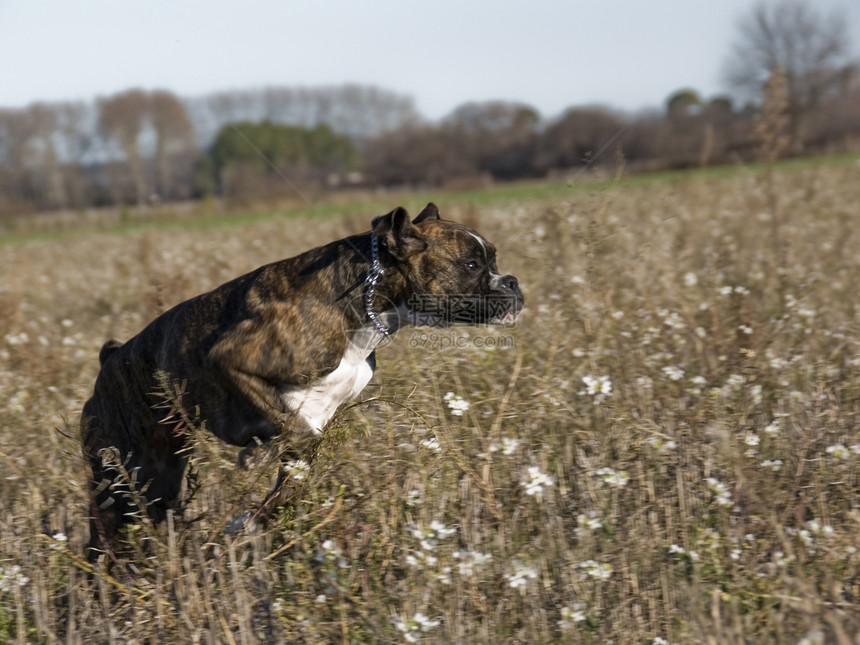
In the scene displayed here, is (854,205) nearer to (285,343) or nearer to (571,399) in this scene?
(571,399)

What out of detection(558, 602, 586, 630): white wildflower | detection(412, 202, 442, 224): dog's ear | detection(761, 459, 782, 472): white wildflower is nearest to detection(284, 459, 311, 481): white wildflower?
detection(558, 602, 586, 630): white wildflower

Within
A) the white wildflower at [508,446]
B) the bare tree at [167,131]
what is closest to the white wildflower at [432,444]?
the white wildflower at [508,446]

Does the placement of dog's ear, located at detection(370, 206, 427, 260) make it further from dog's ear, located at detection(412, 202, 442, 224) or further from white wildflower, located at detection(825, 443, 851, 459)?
white wildflower, located at detection(825, 443, 851, 459)

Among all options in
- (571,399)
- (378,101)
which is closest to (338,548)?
(571,399)

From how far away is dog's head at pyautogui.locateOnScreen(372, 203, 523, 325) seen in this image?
160 inches

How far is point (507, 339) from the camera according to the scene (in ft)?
19.0

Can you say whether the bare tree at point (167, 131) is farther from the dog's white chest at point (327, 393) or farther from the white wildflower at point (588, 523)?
the white wildflower at point (588, 523)

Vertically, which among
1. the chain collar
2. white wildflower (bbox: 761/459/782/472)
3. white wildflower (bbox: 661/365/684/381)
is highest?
the chain collar

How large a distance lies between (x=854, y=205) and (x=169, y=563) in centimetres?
1223

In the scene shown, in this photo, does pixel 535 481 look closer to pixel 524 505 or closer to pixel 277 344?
pixel 524 505

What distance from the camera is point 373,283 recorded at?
401cm

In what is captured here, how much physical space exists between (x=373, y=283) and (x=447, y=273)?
1.36 ft

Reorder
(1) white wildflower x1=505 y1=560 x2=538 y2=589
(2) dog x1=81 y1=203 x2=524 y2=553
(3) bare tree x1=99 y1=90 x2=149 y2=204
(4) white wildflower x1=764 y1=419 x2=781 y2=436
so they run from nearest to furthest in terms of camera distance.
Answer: (1) white wildflower x1=505 y1=560 x2=538 y2=589 < (2) dog x1=81 y1=203 x2=524 y2=553 < (4) white wildflower x1=764 y1=419 x2=781 y2=436 < (3) bare tree x1=99 y1=90 x2=149 y2=204

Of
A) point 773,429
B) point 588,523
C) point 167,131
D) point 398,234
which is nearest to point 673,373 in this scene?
point 773,429
